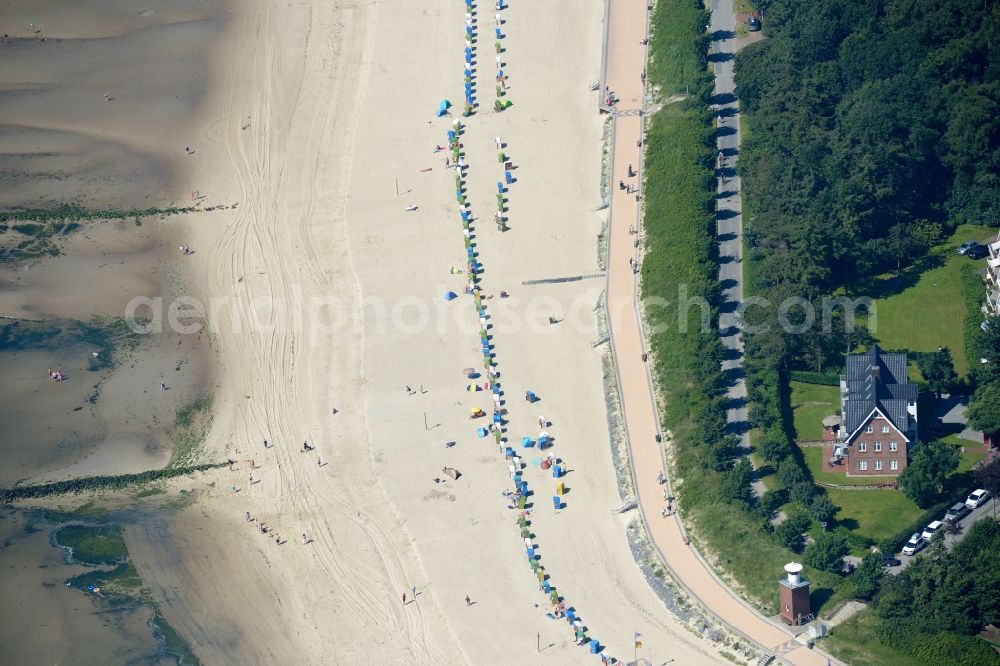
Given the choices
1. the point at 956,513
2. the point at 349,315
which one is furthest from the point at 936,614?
the point at 349,315

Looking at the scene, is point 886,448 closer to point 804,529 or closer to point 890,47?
point 804,529

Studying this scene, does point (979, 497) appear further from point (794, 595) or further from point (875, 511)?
point (794, 595)

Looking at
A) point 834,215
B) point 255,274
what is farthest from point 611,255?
point 255,274

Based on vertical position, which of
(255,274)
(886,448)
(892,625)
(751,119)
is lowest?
(892,625)

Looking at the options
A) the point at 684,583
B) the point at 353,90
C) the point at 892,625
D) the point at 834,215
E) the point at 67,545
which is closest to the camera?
the point at 892,625

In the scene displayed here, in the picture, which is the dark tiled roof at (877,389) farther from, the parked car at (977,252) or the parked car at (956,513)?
the parked car at (977,252)

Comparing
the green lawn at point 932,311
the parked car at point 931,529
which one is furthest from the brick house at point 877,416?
the green lawn at point 932,311
